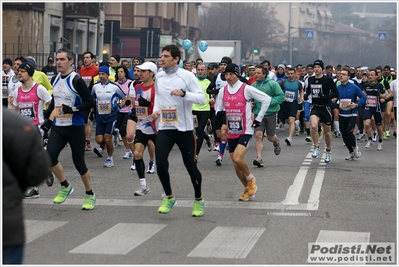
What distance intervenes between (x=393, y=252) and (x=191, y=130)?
289cm

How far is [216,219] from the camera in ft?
31.9

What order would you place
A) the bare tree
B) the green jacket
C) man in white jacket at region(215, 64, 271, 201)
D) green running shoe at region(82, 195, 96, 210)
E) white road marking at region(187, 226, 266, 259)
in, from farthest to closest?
1. the bare tree
2. the green jacket
3. man in white jacket at region(215, 64, 271, 201)
4. green running shoe at region(82, 195, 96, 210)
5. white road marking at region(187, 226, 266, 259)

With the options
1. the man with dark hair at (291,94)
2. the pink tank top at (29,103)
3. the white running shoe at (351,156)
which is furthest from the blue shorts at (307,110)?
the pink tank top at (29,103)

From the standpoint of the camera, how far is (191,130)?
999cm

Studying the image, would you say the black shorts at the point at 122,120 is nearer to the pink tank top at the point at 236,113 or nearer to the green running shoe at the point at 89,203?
the pink tank top at the point at 236,113

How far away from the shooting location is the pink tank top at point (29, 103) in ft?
38.2

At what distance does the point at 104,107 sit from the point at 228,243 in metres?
7.77

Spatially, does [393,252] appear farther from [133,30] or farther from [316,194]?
[133,30]

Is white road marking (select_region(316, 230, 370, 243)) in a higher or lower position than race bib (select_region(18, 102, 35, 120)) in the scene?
lower

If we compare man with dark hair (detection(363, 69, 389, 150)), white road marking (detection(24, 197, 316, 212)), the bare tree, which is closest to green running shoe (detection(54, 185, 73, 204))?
white road marking (detection(24, 197, 316, 212))

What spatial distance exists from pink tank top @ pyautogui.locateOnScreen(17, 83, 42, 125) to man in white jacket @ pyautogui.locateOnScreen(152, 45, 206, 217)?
2.23 metres

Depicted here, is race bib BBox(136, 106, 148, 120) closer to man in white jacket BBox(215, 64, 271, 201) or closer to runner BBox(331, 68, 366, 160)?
man in white jacket BBox(215, 64, 271, 201)

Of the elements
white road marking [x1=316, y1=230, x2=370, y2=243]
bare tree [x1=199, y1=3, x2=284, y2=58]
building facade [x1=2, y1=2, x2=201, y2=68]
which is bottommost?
white road marking [x1=316, y1=230, x2=370, y2=243]

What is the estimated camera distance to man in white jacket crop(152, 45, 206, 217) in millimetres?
9914
